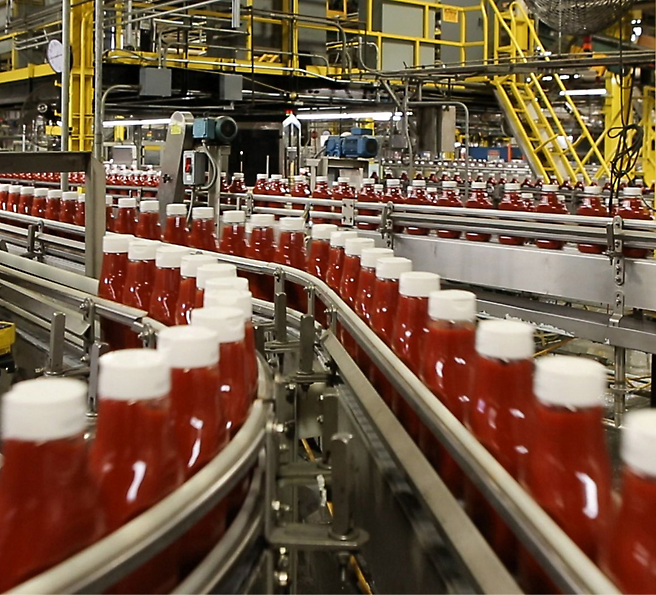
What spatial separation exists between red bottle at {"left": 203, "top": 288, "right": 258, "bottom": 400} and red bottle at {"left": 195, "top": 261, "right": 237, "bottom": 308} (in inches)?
2.7

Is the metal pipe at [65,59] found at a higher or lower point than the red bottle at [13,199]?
higher

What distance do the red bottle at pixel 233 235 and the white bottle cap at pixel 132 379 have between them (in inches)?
44.0

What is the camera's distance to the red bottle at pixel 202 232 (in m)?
1.66

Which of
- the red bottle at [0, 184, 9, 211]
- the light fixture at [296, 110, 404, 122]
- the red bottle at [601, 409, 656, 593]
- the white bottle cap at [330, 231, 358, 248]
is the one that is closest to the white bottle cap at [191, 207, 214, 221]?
the white bottle cap at [330, 231, 358, 248]

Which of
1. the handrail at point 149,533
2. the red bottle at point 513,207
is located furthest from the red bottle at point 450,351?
the red bottle at point 513,207

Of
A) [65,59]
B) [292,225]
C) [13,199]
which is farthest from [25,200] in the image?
[292,225]

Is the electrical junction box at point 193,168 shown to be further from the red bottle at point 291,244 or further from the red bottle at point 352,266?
the red bottle at point 352,266

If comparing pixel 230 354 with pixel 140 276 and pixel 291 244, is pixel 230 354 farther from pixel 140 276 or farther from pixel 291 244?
pixel 291 244

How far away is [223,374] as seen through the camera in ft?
2.16

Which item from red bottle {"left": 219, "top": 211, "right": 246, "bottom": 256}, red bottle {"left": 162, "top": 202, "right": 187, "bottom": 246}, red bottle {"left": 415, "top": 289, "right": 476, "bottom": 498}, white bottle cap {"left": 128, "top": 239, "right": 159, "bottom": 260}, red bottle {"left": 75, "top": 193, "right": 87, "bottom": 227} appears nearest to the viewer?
red bottle {"left": 415, "top": 289, "right": 476, "bottom": 498}

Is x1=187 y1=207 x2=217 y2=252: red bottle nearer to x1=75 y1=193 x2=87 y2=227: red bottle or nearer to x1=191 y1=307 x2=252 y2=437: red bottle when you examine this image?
x1=75 y1=193 x2=87 y2=227: red bottle

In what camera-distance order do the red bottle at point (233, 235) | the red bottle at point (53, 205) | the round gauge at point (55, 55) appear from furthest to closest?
the round gauge at point (55, 55) < the red bottle at point (53, 205) < the red bottle at point (233, 235)

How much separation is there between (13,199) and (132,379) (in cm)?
233

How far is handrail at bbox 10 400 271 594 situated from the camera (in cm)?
39
